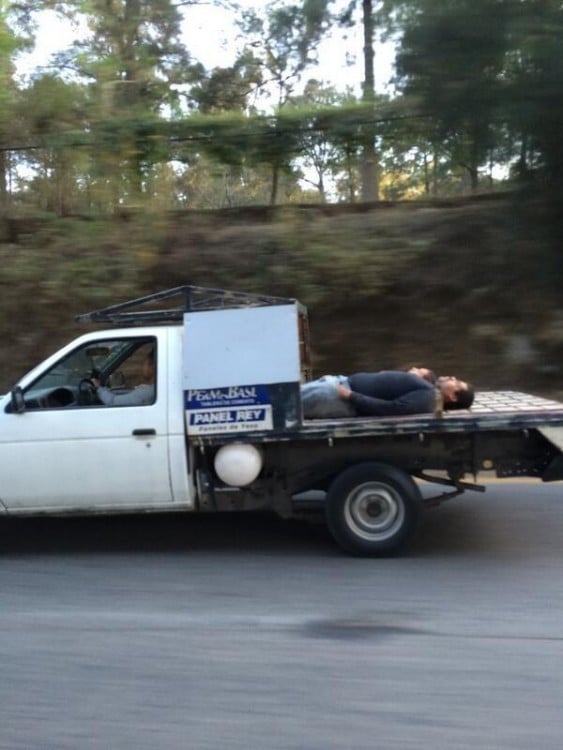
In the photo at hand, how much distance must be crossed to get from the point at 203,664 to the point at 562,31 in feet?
28.5

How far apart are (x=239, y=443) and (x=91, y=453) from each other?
108 centimetres

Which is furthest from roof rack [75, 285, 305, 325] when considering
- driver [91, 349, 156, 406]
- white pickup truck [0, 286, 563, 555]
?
driver [91, 349, 156, 406]

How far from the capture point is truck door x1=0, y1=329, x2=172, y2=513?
662cm

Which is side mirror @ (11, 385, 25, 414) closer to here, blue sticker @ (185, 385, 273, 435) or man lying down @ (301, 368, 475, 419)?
blue sticker @ (185, 385, 273, 435)

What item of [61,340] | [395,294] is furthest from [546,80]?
[61,340]

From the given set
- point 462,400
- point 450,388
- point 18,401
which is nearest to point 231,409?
point 18,401

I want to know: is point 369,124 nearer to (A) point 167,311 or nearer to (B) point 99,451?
(A) point 167,311

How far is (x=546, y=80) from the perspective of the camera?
35.4ft

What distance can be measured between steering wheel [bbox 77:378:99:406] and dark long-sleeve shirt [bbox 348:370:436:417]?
1957mm

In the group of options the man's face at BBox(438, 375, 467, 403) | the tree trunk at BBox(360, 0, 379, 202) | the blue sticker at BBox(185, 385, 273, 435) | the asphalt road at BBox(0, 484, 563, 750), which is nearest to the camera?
the asphalt road at BBox(0, 484, 563, 750)

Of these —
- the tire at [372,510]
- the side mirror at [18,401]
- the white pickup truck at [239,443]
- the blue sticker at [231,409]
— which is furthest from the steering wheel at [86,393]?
the tire at [372,510]

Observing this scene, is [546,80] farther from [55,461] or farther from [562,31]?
[55,461]

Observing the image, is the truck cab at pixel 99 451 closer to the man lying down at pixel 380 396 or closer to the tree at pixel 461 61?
the man lying down at pixel 380 396

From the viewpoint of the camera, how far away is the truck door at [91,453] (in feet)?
21.7
